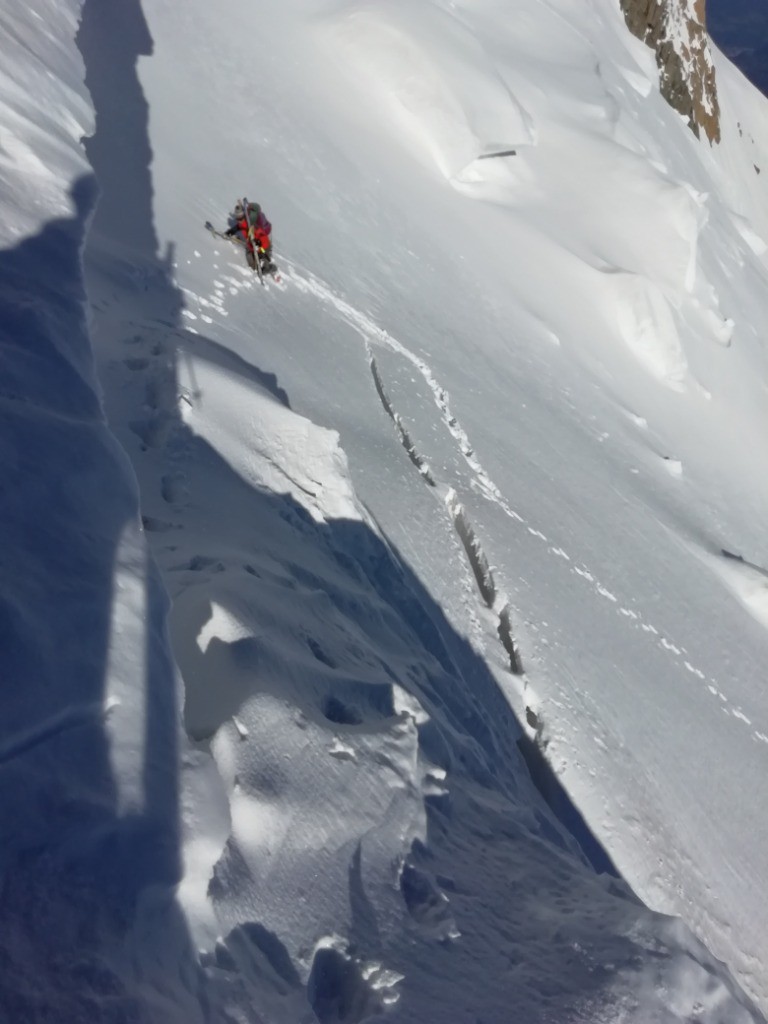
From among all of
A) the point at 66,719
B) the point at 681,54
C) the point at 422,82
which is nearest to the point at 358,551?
the point at 66,719

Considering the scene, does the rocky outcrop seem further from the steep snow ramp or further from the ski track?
the ski track

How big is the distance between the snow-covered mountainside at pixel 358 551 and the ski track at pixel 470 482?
0.12 ft

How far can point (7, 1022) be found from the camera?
1.63 meters

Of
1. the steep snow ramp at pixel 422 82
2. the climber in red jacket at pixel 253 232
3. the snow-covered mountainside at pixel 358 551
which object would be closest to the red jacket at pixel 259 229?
the climber in red jacket at pixel 253 232

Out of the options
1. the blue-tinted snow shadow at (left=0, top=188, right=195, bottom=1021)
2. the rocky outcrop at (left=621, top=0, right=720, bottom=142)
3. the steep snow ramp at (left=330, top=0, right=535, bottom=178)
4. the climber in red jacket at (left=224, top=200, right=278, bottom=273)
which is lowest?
the climber in red jacket at (left=224, top=200, right=278, bottom=273)

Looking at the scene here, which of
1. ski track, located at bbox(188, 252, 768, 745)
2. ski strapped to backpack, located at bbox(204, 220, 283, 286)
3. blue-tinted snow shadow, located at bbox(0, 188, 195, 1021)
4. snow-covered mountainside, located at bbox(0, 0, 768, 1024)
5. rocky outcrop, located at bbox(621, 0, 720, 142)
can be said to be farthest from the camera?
rocky outcrop, located at bbox(621, 0, 720, 142)

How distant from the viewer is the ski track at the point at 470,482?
6.14 metres

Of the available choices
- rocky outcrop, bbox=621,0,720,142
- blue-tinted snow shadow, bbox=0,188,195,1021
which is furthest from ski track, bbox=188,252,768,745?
rocky outcrop, bbox=621,0,720,142

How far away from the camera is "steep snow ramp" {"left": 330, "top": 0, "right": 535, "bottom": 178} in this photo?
12367 mm

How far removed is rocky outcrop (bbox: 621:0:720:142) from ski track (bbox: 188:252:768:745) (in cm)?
2003

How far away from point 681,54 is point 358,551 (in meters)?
25.0

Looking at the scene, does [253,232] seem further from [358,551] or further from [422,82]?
[422,82]

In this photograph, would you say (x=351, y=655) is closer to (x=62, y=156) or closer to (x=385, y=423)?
(x=62, y=156)

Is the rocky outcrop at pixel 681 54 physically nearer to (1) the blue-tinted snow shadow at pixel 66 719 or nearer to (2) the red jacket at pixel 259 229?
(2) the red jacket at pixel 259 229
